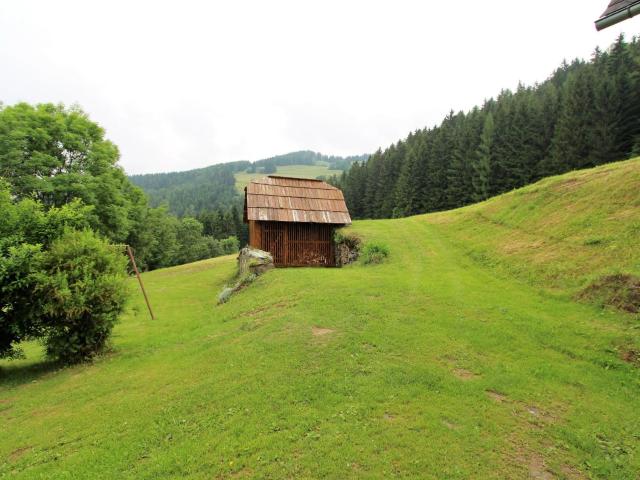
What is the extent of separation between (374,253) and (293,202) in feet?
26.7

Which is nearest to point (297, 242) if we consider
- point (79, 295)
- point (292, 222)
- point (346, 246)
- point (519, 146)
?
point (292, 222)

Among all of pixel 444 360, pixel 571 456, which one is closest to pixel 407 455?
pixel 571 456

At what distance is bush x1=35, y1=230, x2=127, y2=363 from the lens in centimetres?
1098

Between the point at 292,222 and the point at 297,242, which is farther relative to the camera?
the point at 297,242

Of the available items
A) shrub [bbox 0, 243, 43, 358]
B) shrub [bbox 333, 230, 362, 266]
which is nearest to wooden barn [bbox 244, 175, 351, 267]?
shrub [bbox 333, 230, 362, 266]

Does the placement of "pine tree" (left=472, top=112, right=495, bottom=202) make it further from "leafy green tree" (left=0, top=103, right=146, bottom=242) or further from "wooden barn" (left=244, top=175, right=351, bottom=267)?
"leafy green tree" (left=0, top=103, right=146, bottom=242)

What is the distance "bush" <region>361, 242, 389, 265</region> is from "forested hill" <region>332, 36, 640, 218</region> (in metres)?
36.2

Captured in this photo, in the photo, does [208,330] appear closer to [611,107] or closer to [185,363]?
[185,363]

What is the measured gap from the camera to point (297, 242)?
2450cm

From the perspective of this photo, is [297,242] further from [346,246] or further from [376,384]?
[376,384]

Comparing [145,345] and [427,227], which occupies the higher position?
[427,227]

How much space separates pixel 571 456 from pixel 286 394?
4.86m

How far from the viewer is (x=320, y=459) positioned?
16.9ft

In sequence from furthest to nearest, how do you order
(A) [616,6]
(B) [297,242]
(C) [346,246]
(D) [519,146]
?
(D) [519,146] < (B) [297,242] < (C) [346,246] < (A) [616,6]
